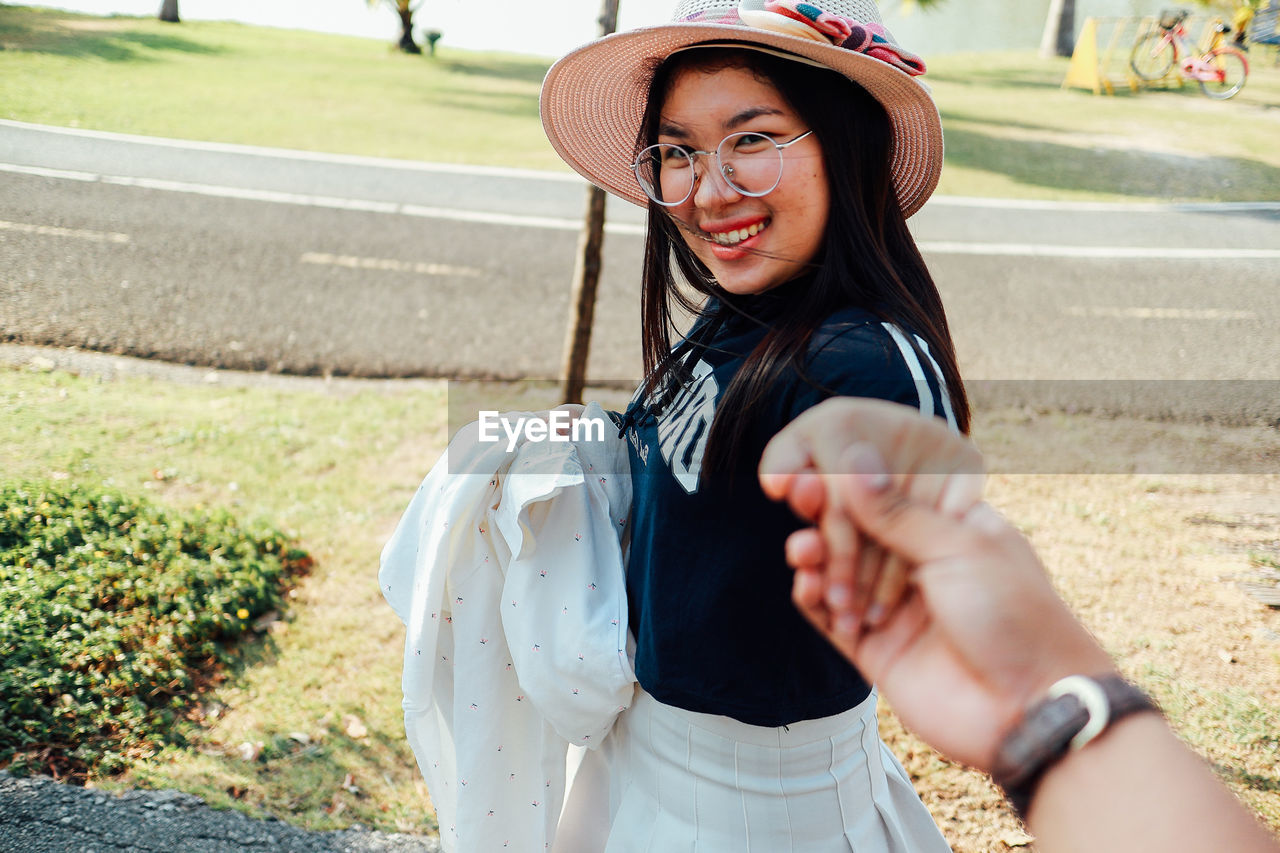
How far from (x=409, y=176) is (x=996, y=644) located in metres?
10.6

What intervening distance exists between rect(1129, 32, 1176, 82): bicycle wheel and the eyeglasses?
1755 centimetres

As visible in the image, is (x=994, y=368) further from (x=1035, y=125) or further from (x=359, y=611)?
(x=1035, y=125)

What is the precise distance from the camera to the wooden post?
388cm

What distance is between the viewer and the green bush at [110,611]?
2582 mm

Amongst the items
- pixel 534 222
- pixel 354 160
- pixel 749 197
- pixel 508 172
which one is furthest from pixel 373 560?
pixel 354 160

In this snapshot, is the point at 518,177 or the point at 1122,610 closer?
the point at 1122,610

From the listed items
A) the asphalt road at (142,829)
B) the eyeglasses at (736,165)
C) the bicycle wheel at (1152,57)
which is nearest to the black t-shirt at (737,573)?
the eyeglasses at (736,165)

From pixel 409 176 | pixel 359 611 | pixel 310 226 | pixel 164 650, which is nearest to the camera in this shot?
pixel 164 650

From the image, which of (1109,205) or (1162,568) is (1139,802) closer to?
(1162,568)

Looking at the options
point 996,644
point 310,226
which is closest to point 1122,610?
point 996,644

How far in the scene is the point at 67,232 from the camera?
6.89 meters

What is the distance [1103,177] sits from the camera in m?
11.6

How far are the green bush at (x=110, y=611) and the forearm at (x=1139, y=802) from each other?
2.71 m

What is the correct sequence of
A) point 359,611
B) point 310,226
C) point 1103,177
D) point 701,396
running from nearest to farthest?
point 701,396
point 359,611
point 310,226
point 1103,177
